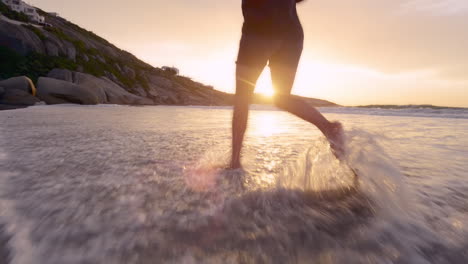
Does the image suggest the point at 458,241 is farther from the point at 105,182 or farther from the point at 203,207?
the point at 105,182

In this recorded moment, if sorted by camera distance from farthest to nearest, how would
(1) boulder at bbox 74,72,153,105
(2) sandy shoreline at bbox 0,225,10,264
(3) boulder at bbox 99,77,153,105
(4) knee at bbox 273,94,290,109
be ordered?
(3) boulder at bbox 99,77,153,105 → (1) boulder at bbox 74,72,153,105 → (4) knee at bbox 273,94,290,109 → (2) sandy shoreline at bbox 0,225,10,264

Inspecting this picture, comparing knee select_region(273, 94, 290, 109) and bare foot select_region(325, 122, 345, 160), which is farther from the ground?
knee select_region(273, 94, 290, 109)

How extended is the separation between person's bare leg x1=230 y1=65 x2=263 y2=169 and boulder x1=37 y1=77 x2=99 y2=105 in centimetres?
1669

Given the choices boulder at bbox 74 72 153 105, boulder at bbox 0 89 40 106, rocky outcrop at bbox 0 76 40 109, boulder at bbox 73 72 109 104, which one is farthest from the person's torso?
boulder at bbox 74 72 153 105

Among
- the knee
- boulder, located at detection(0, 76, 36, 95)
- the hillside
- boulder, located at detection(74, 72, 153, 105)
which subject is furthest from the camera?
the hillside

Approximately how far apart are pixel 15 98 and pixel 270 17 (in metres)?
14.1

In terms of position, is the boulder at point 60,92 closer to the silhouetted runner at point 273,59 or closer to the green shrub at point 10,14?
the silhouetted runner at point 273,59

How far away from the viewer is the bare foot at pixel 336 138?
1.31 meters

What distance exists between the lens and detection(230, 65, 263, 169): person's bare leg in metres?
1.48

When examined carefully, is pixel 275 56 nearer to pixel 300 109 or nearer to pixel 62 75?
pixel 300 109

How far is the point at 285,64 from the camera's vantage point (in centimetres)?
152

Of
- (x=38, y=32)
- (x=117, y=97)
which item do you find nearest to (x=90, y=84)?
(x=117, y=97)

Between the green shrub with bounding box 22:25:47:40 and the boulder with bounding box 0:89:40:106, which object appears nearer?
the boulder with bounding box 0:89:40:106

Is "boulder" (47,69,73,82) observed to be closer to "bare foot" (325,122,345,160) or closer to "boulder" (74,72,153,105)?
"boulder" (74,72,153,105)
